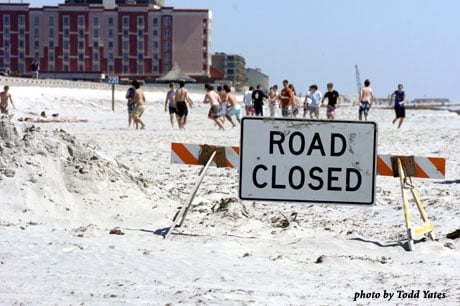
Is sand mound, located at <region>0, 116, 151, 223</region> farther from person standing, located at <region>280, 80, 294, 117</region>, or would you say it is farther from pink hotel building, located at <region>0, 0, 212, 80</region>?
pink hotel building, located at <region>0, 0, 212, 80</region>

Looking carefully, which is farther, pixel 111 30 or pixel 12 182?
pixel 111 30

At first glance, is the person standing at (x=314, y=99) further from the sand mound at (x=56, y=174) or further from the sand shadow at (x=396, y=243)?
the sand shadow at (x=396, y=243)

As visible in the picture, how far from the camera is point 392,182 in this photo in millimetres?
11609

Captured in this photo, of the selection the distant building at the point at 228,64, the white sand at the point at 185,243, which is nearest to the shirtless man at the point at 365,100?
the white sand at the point at 185,243

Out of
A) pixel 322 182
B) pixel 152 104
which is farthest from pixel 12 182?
pixel 152 104

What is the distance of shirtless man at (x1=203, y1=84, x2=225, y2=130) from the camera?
23.8 metres

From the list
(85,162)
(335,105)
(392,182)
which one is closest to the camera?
(85,162)

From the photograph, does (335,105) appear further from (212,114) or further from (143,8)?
(143,8)

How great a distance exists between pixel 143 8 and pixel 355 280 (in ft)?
383

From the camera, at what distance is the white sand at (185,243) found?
5.38m

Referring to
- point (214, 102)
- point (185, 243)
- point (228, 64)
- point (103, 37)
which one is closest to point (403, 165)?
point (185, 243)

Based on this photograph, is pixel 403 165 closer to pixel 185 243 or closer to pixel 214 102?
pixel 185 243

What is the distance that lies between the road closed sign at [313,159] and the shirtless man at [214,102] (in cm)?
1613

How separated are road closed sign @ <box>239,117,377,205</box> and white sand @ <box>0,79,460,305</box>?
0.41 m
